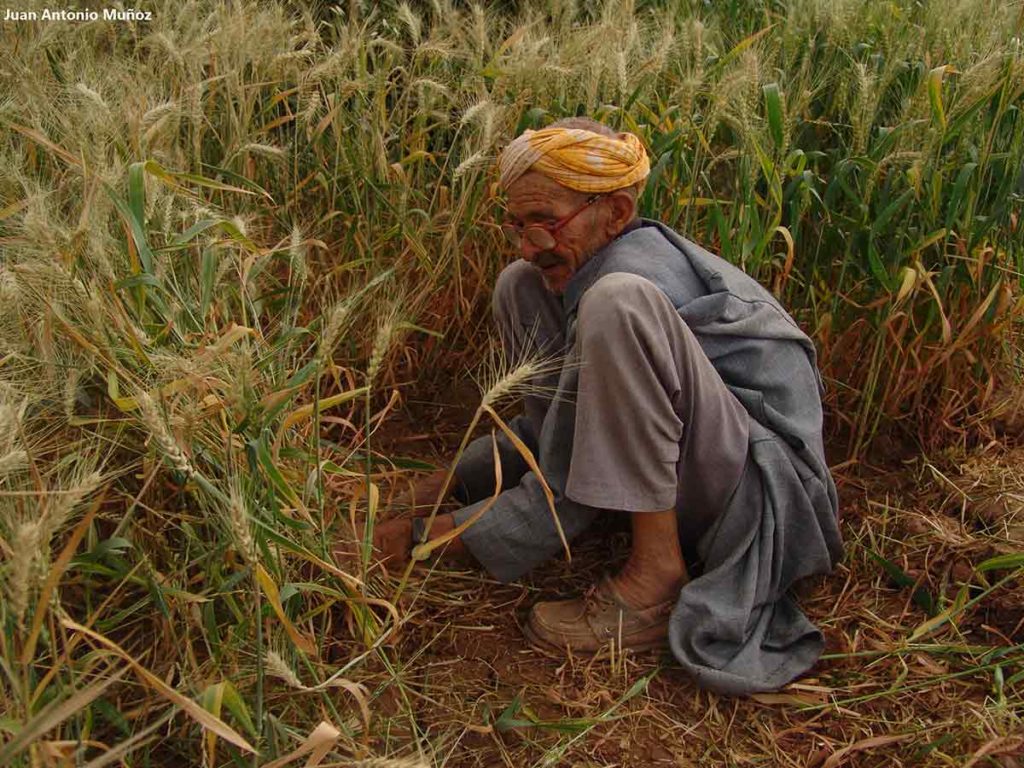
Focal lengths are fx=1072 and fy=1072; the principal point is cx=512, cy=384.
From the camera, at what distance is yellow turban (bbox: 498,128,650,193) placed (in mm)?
2006

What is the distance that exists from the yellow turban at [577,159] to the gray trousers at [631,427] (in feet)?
0.76

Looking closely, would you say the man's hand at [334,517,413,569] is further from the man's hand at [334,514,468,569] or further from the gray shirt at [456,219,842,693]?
the gray shirt at [456,219,842,693]

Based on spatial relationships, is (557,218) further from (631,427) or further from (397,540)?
(397,540)

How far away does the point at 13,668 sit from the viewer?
145cm

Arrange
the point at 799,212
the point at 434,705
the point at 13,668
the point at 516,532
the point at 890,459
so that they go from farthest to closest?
the point at 890,459 < the point at 799,212 < the point at 516,532 < the point at 434,705 < the point at 13,668

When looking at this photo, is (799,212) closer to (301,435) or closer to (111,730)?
(301,435)

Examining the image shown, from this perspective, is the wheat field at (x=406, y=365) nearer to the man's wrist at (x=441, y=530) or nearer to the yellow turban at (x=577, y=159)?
the man's wrist at (x=441, y=530)

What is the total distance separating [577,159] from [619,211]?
161mm

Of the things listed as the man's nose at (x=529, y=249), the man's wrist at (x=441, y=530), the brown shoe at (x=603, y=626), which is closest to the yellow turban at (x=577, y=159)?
the man's nose at (x=529, y=249)

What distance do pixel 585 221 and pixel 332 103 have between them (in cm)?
91

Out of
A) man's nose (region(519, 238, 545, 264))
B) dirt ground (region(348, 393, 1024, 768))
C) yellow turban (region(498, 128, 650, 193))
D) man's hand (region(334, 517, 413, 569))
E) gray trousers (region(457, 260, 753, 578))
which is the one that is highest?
yellow turban (region(498, 128, 650, 193))

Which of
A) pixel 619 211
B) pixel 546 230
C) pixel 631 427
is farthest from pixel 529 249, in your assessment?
pixel 631 427

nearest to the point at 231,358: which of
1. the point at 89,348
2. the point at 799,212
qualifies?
the point at 89,348

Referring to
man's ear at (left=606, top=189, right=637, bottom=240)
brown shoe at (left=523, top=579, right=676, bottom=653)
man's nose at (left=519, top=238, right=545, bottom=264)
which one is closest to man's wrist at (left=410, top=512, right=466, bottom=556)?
brown shoe at (left=523, top=579, right=676, bottom=653)
